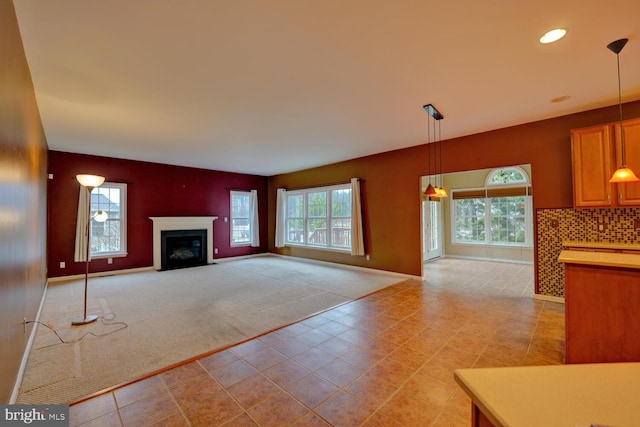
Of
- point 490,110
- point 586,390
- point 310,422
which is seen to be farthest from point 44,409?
point 490,110

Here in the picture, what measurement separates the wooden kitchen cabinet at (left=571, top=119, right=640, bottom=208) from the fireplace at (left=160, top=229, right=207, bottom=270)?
7775 millimetres

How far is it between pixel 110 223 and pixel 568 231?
343 inches

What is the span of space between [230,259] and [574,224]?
763 cm

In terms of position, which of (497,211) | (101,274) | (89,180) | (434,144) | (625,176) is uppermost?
(434,144)

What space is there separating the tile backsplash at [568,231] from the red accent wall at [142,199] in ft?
23.6

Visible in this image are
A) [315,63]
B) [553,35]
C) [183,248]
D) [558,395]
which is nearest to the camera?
[558,395]

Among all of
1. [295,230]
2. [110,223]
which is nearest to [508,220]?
[295,230]

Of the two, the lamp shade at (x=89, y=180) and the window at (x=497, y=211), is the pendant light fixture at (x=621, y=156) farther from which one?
the lamp shade at (x=89, y=180)

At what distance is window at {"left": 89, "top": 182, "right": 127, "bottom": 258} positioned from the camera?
6.11 meters

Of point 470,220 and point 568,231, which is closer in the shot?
point 568,231

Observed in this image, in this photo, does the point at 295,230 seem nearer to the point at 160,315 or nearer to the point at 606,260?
the point at 160,315

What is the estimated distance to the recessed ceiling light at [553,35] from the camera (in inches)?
84.8

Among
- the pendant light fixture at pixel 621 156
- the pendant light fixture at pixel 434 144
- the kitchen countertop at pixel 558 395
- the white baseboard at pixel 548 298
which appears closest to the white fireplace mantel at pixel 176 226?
the pendant light fixture at pixel 434 144

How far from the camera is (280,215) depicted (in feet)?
27.6
